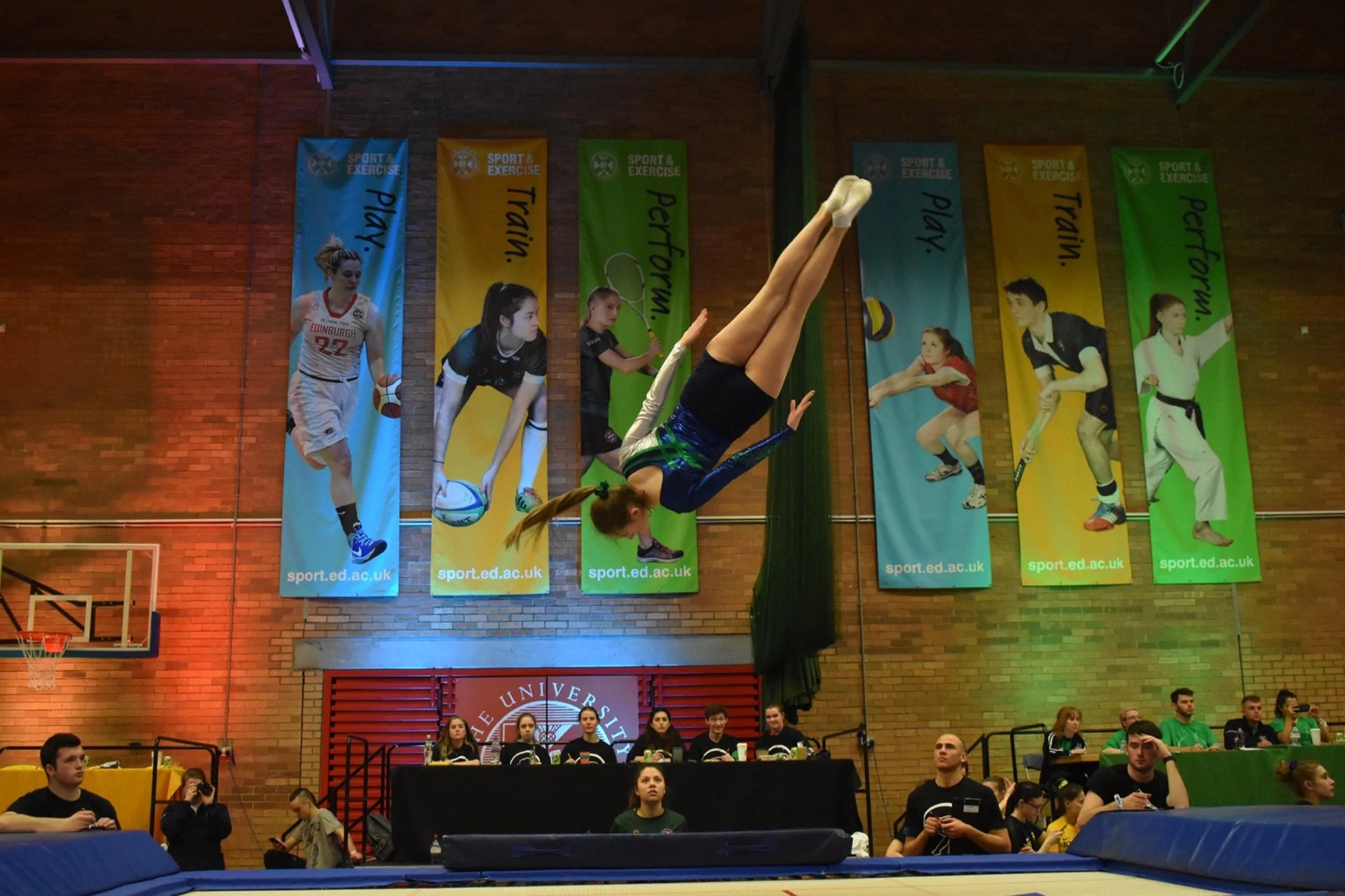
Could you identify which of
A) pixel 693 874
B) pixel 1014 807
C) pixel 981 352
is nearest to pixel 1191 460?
pixel 981 352

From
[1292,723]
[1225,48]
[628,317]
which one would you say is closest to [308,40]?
[628,317]

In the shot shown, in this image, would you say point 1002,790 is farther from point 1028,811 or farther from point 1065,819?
point 1065,819

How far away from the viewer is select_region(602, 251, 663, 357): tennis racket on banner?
10578 mm

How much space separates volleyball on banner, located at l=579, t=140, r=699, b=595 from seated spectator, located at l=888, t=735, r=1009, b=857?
4712 millimetres

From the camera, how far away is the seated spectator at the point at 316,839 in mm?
7387

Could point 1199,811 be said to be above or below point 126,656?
below

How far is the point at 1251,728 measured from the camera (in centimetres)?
878

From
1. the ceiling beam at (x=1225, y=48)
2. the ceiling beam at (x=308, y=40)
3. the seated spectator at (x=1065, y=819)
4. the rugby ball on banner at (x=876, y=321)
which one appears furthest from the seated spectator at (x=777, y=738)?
the ceiling beam at (x=1225, y=48)

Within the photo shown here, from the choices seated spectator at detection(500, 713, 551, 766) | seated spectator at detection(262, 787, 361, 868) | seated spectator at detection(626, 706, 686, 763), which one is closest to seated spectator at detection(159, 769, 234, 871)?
seated spectator at detection(262, 787, 361, 868)

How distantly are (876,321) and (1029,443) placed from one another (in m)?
1.83

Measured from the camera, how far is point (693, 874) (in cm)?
488

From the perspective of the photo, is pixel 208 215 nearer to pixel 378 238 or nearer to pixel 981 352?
pixel 378 238

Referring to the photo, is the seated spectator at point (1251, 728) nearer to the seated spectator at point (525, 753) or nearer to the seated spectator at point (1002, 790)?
the seated spectator at point (1002, 790)

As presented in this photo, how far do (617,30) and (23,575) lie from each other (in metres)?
7.40
